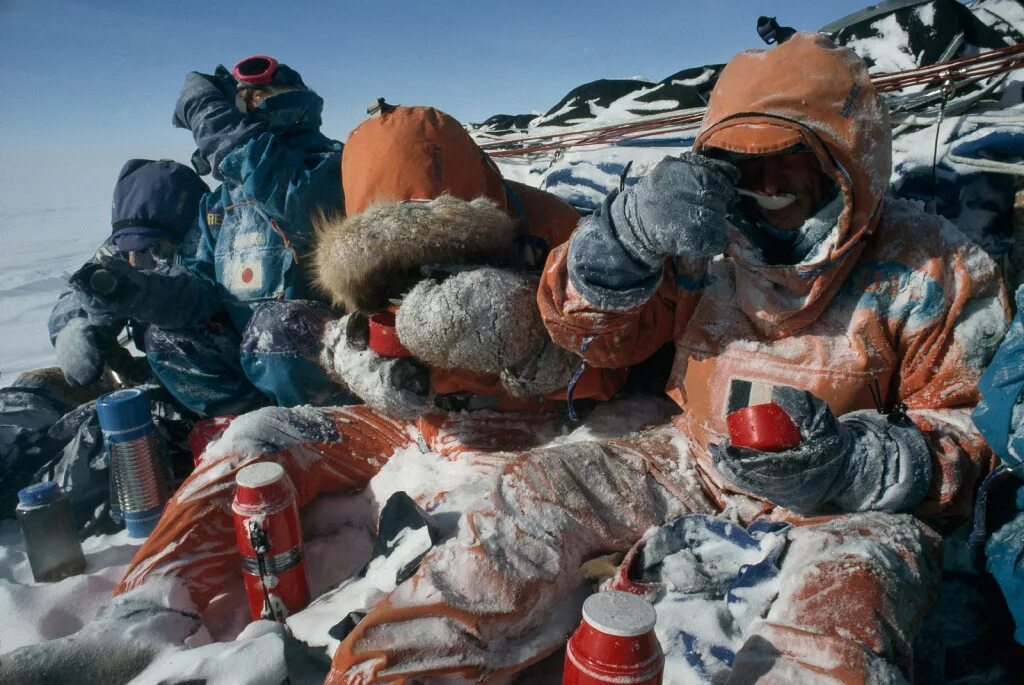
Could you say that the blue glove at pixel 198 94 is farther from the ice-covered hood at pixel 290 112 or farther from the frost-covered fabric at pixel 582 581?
the frost-covered fabric at pixel 582 581

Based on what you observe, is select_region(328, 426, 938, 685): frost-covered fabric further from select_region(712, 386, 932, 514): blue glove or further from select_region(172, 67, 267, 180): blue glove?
select_region(172, 67, 267, 180): blue glove

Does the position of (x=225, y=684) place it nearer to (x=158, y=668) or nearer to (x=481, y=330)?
(x=158, y=668)

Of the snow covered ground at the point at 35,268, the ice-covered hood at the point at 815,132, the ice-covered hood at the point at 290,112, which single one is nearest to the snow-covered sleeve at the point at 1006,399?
the ice-covered hood at the point at 815,132

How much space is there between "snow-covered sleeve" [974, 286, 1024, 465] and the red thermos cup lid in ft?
2.83

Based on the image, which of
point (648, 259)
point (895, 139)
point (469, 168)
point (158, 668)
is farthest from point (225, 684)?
point (895, 139)

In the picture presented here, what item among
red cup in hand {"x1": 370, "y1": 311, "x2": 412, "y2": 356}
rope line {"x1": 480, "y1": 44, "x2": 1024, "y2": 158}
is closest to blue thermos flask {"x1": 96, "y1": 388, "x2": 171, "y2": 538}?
red cup in hand {"x1": 370, "y1": 311, "x2": 412, "y2": 356}

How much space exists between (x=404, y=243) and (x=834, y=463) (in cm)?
130

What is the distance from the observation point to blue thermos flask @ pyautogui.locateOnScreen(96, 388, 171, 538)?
261 centimetres

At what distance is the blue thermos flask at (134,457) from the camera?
2607 mm

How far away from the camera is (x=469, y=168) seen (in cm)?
232

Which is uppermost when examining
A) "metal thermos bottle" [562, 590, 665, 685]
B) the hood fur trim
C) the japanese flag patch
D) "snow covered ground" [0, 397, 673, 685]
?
the hood fur trim

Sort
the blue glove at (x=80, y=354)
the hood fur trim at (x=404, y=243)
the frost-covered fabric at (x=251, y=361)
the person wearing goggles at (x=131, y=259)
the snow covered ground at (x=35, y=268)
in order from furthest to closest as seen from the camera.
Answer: the snow covered ground at (x=35, y=268)
the blue glove at (x=80, y=354)
the person wearing goggles at (x=131, y=259)
the frost-covered fabric at (x=251, y=361)
the hood fur trim at (x=404, y=243)

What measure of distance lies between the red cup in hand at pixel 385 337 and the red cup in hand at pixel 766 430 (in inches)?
41.4

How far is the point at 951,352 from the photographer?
164 centimetres
